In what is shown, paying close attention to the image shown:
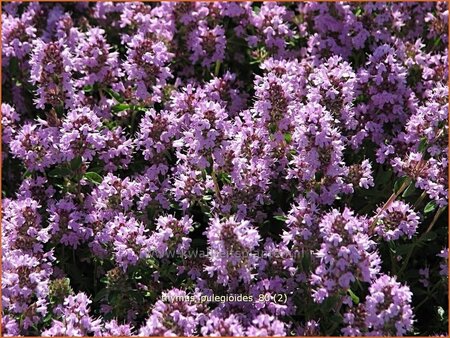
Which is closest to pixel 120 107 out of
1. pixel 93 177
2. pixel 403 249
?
pixel 93 177

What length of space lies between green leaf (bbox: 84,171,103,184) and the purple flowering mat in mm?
10

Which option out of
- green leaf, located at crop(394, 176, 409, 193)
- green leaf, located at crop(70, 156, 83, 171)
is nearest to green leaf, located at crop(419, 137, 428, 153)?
green leaf, located at crop(394, 176, 409, 193)

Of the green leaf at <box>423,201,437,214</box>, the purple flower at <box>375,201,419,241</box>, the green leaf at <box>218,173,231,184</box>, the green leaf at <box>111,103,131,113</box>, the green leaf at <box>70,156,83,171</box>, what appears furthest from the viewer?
the green leaf at <box>111,103,131,113</box>

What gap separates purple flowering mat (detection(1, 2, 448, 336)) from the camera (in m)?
3.69

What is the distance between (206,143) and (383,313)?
132 centimetres

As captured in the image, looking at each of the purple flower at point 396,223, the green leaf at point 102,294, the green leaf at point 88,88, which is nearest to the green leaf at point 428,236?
the purple flower at point 396,223

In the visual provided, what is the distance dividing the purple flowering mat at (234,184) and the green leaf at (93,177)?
0.4 inches

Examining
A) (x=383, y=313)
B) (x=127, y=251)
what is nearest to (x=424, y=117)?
(x=383, y=313)

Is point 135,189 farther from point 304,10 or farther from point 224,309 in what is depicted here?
point 304,10

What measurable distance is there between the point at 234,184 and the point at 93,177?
3.00 feet

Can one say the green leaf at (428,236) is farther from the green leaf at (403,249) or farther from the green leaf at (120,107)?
the green leaf at (120,107)

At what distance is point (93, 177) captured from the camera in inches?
172

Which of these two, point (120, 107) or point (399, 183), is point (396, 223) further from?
point (120, 107)

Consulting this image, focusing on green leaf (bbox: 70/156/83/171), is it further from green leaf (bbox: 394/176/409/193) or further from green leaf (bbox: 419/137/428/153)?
green leaf (bbox: 419/137/428/153)
